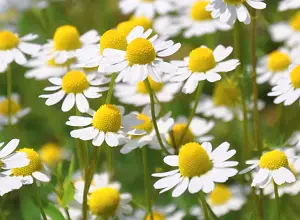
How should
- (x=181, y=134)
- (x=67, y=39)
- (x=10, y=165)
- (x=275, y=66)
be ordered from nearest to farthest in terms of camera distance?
(x=10, y=165), (x=181, y=134), (x=67, y=39), (x=275, y=66)

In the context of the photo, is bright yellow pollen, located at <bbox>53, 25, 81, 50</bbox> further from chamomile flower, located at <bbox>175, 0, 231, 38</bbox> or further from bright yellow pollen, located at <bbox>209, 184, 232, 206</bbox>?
bright yellow pollen, located at <bbox>209, 184, 232, 206</bbox>

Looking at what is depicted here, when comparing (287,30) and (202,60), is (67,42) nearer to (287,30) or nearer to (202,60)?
(202,60)

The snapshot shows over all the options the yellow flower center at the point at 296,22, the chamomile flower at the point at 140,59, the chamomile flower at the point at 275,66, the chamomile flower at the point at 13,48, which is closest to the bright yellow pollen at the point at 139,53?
the chamomile flower at the point at 140,59

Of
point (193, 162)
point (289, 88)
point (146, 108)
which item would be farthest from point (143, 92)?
point (193, 162)

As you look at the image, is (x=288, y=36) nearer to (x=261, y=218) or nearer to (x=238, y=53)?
(x=238, y=53)

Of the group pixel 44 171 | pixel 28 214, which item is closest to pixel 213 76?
pixel 44 171

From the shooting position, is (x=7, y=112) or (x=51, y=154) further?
(x=51, y=154)

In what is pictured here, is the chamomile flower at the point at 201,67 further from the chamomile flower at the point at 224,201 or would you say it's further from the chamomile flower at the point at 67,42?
the chamomile flower at the point at 224,201
